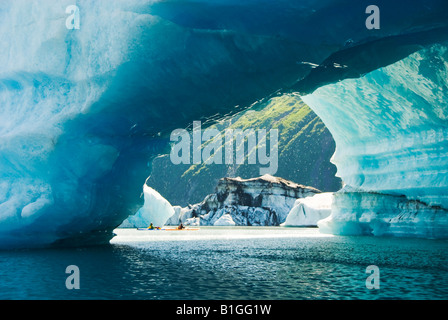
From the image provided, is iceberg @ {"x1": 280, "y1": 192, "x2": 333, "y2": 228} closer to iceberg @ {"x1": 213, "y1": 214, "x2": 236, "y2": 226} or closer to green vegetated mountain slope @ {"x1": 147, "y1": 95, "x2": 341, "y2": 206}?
iceberg @ {"x1": 213, "y1": 214, "x2": 236, "y2": 226}

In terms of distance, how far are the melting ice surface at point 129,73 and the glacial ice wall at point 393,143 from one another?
4.20 feet

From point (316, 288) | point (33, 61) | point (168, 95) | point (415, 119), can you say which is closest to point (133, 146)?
point (168, 95)

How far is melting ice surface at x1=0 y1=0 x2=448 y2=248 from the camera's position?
1102 centimetres

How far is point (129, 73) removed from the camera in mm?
11766

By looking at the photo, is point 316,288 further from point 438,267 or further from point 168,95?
point 168,95

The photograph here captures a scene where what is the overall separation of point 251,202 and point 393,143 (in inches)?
1679

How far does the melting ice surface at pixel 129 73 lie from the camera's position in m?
11.0

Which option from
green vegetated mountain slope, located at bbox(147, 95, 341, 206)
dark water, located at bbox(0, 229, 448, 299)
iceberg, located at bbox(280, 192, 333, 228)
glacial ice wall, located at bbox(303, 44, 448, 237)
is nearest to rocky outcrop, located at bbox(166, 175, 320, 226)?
iceberg, located at bbox(280, 192, 333, 228)

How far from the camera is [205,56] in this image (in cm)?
1165

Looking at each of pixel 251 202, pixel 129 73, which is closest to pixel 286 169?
pixel 251 202

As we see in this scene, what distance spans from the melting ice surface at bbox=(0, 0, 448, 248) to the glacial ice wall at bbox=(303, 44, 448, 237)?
1.28 m

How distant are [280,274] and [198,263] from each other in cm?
247

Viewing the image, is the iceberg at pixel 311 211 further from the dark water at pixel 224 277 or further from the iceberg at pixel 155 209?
the dark water at pixel 224 277
